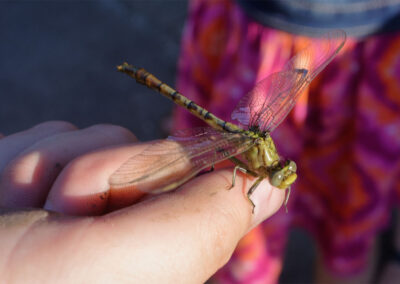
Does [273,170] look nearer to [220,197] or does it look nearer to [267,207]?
[267,207]

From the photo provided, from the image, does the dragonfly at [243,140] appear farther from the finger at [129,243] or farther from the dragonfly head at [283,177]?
the finger at [129,243]

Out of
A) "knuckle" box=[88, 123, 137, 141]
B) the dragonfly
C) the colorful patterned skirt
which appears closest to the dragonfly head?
the dragonfly

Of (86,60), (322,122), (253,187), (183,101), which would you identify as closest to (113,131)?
(183,101)

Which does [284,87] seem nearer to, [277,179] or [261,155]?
[261,155]

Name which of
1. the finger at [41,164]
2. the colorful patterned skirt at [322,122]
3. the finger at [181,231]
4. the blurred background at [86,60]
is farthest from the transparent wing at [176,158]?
the blurred background at [86,60]

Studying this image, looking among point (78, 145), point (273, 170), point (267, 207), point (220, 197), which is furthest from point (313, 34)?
point (78, 145)

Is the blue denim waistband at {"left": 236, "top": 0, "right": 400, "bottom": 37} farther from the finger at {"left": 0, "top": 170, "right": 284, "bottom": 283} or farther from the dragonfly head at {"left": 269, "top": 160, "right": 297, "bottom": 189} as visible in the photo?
the finger at {"left": 0, "top": 170, "right": 284, "bottom": 283}
